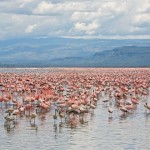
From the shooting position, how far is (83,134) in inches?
790

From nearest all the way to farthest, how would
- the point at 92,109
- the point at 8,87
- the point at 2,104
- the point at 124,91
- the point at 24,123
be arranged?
the point at 24,123, the point at 92,109, the point at 2,104, the point at 124,91, the point at 8,87

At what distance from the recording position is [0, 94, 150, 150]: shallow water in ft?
59.5

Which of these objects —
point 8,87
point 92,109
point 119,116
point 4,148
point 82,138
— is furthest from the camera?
point 8,87

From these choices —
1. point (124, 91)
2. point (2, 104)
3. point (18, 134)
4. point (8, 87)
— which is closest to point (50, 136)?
point (18, 134)

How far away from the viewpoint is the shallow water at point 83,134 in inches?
714

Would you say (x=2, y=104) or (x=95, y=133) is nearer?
(x=95, y=133)

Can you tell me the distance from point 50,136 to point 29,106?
19.5 ft

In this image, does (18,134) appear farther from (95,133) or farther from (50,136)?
(95,133)

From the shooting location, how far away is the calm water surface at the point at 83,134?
18078mm

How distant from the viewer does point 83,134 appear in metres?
20.1

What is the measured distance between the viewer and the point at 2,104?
97.1 feet

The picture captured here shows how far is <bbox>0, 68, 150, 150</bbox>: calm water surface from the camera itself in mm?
18078

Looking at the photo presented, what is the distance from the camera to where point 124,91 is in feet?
114

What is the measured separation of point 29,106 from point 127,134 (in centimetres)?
664
